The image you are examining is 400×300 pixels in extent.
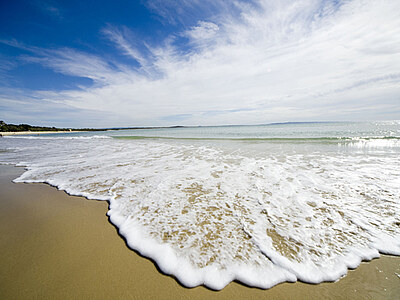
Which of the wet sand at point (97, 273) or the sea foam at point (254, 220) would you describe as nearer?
the wet sand at point (97, 273)

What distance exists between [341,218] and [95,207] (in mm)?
4884

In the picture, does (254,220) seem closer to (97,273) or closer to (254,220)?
(254,220)

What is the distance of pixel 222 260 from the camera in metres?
2.16

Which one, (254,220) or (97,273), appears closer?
(97,273)

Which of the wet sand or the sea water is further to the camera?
the sea water

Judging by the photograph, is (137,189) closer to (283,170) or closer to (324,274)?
(324,274)

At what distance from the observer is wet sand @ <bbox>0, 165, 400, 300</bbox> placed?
1.76 metres

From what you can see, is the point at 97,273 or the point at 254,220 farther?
the point at 254,220

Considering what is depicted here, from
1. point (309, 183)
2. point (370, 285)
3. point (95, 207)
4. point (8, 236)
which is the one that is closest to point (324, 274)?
point (370, 285)

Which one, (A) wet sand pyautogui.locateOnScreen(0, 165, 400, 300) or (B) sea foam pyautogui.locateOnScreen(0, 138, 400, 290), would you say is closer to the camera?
(A) wet sand pyautogui.locateOnScreen(0, 165, 400, 300)

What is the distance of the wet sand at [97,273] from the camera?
5.77 feet

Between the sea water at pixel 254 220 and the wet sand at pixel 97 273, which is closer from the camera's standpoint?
the wet sand at pixel 97 273

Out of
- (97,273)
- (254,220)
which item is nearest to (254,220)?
(254,220)

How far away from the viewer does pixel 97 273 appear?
199 centimetres
